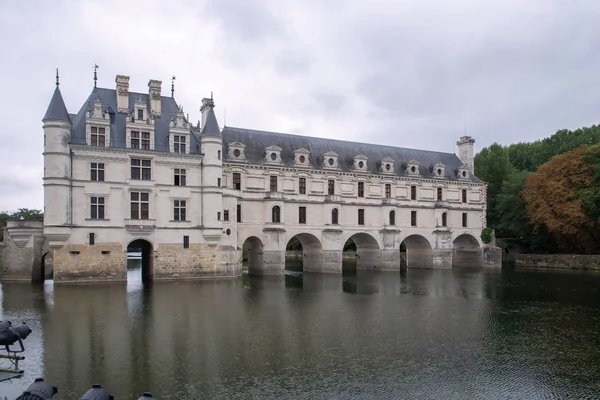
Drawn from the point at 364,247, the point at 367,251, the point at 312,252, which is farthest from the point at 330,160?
the point at 367,251

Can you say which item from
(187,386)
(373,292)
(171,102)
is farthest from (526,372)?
(171,102)

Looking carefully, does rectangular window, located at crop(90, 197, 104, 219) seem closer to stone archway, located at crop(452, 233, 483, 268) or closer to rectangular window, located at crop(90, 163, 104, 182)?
rectangular window, located at crop(90, 163, 104, 182)

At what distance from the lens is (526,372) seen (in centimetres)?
1212

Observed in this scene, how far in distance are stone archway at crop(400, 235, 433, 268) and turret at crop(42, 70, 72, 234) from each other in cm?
2927

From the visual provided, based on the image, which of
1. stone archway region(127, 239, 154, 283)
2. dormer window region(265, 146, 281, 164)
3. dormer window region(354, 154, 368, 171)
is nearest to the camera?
stone archway region(127, 239, 154, 283)

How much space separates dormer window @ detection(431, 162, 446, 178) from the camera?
46.1m

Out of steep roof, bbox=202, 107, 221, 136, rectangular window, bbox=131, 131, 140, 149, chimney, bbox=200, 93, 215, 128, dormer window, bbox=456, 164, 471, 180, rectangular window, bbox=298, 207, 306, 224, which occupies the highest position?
chimney, bbox=200, 93, 215, 128

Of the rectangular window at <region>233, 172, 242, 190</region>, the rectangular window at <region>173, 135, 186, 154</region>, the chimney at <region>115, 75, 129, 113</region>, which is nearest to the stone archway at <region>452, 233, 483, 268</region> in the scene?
the rectangular window at <region>233, 172, 242, 190</region>

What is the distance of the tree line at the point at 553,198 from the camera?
41562 mm

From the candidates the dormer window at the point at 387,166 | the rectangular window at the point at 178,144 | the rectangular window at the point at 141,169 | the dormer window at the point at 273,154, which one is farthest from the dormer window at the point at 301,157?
the rectangular window at the point at 141,169

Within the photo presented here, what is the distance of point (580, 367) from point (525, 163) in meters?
56.9

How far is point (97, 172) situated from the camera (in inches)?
1200

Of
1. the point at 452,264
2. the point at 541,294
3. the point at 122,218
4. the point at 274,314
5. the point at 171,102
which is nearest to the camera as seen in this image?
the point at 274,314

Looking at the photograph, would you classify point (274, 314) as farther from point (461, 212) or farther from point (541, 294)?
point (461, 212)
